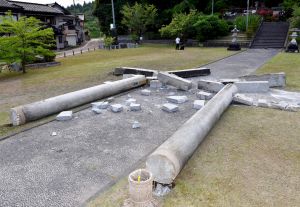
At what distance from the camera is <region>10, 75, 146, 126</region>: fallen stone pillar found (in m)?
6.69

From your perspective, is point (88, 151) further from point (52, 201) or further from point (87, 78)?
point (87, 78)

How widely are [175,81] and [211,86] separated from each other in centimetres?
144

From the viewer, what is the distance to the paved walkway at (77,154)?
12.8 ft

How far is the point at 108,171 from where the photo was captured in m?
4.43

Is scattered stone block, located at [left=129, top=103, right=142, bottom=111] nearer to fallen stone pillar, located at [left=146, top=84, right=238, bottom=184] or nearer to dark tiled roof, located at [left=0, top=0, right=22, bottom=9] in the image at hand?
fallen stone pillar, located at [left=146, top=84, right=238, bottom=184]

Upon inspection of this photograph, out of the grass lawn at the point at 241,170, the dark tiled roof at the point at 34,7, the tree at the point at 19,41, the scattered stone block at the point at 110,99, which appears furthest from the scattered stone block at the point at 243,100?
the dark tiled roof at the point at 34,7

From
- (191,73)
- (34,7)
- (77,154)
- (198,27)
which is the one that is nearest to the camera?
(77,154)

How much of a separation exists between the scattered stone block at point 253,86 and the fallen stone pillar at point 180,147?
2.99 metres

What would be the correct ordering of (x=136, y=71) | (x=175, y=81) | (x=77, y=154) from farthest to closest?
(x=136, y=71) < (x=175, y=81) < (x=77, y=154)

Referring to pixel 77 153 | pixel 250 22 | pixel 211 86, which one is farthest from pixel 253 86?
pixel 250 22

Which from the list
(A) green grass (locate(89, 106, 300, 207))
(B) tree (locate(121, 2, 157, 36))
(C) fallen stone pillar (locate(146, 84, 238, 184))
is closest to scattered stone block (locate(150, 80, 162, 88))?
(C) fallen stone pillar (locate(146, 84, 238, 184))

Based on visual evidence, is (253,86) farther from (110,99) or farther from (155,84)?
(110,99)

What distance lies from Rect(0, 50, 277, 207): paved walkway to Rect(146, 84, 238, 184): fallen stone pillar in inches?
30.4

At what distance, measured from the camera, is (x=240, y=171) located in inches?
167
